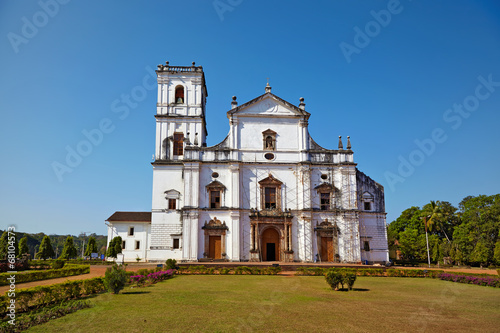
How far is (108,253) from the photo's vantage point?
1420 inches

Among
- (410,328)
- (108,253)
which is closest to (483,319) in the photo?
(410,328)

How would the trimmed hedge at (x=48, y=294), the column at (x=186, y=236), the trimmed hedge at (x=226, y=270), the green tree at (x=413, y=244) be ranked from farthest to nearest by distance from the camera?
the green tree at (x=413, y=244)
the column at (x=186, y=236)
the trimmed hedge at (x=226, y=270)
the trimmed hedge at (x=48, y=294)

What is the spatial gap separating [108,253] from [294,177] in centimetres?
1989

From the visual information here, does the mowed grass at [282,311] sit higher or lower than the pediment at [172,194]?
lower

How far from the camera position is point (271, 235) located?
34.7 metres

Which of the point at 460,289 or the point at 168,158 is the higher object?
the point at 168,158

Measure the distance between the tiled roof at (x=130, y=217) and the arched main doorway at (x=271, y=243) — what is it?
13.9 metres

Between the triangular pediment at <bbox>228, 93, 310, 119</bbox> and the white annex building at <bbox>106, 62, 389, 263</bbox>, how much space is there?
0.10 m

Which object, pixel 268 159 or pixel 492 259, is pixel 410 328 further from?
pixel 492 259

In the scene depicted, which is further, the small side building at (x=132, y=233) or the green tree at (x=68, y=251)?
the green tree at (x=68, y=251)

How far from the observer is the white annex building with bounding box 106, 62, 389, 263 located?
33625 mm

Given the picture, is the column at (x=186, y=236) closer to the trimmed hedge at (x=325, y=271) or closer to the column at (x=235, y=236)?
the column at (x=235, y=236)

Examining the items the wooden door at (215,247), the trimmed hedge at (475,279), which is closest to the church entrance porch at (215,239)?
the wooden door at (215,247)

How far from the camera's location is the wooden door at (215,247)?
110ft
